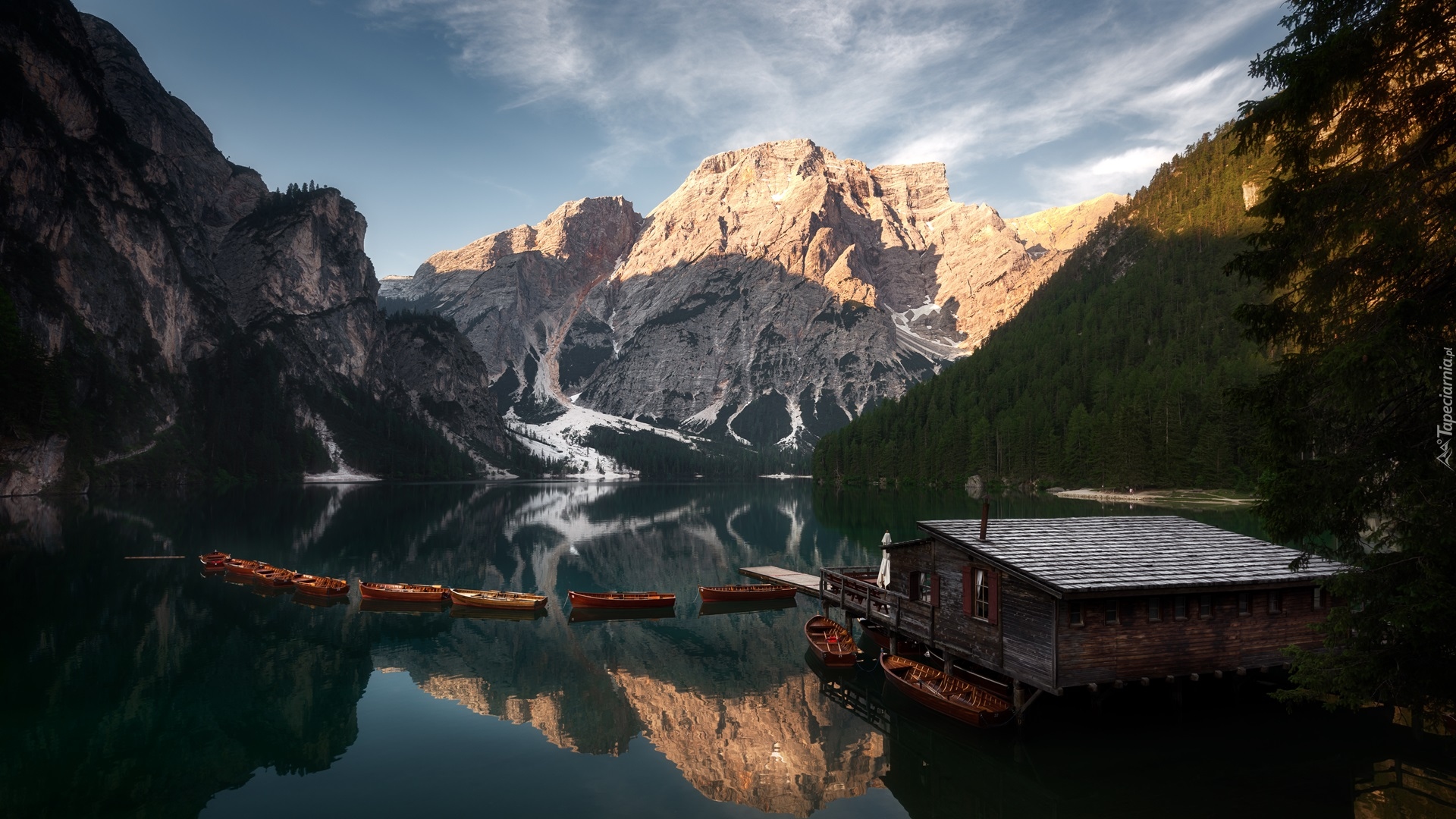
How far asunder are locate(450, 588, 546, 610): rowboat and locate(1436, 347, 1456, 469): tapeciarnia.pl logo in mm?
47734

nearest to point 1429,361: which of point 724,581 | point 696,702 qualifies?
point 696,702

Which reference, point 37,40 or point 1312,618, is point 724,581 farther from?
point 37,40

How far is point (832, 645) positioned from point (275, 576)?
144 feet

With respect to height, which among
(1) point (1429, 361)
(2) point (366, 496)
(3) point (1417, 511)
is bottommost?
(2) point (366, 496)

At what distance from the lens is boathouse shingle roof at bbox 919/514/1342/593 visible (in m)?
26.2

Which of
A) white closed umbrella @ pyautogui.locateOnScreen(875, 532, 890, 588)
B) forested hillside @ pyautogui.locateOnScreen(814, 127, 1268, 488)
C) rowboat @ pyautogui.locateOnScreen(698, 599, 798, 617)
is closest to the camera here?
white closed umbrella @ pyautogui.locateOnScreen(875, 532, 890, 588)

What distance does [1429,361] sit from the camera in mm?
12406

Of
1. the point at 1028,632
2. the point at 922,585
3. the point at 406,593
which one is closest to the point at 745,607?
the point at 922,585

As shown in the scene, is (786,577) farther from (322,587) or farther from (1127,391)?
(1127,391)

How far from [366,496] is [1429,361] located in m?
183

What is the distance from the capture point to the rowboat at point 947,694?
90.2 feet

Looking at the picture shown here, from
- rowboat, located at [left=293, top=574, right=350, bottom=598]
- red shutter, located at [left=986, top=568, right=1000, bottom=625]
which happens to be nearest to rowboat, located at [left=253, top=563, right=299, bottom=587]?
rowboat, located at [left=293, top=574, right=350, bottom=598]

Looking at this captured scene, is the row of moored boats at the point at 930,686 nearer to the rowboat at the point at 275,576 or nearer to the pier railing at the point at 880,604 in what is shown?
the pier railing at the point at 880,604

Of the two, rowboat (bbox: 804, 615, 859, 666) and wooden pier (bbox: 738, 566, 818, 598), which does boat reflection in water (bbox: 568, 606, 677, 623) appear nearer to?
wooden pier (bbox: 738, 566, 818, 598)
